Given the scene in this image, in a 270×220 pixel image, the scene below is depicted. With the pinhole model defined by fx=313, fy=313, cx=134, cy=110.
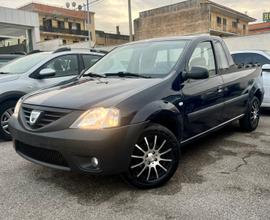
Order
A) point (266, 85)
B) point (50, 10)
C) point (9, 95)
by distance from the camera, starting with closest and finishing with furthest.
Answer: point (9, 95) → point (266, 85) → point (50, 10)

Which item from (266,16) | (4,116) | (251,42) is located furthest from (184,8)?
(4,116)

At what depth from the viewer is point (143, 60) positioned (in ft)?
13.7

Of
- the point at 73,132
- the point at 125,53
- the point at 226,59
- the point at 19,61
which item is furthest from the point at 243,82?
the point at 19,61

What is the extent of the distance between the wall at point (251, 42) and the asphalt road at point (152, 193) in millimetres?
10921

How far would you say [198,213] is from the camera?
9.11 ft

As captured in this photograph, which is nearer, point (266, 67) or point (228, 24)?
point (266, 67)

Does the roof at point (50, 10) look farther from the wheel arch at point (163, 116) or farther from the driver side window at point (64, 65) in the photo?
the wheel arch at point (163, 116)

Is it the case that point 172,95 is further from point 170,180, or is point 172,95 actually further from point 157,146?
point 170,180

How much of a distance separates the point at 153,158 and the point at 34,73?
3257mm

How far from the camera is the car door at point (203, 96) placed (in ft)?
12.5

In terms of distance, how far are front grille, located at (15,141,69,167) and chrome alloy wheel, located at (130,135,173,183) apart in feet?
2.32

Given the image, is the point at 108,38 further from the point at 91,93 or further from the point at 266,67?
the point at 91,93

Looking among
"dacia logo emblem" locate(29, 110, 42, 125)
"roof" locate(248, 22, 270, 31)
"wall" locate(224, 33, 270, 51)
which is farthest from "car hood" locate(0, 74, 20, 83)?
"roof" locate(248, 22, 270, 31)

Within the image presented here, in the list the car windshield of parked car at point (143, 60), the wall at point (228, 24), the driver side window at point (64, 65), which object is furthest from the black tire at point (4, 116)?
the wall at point (228, 24)
